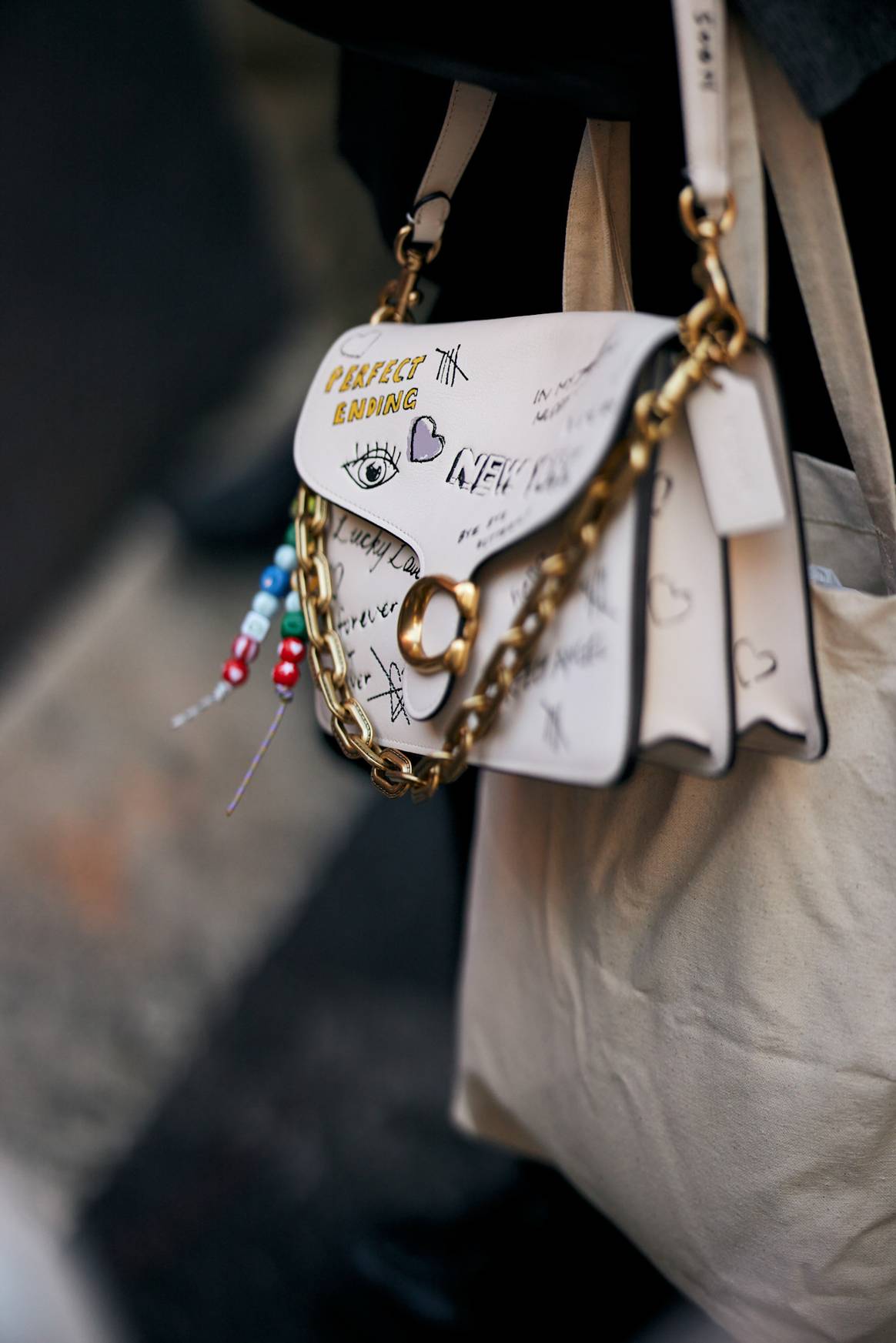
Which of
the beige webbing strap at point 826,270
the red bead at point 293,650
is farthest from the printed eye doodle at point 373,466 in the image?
the beige webbing strap at point 826,270

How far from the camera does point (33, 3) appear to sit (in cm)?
137

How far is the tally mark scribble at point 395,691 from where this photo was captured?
0.47m

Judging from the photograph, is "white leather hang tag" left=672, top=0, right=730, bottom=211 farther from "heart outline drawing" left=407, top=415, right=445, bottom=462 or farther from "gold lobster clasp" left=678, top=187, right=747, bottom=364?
"heart outline drawing" left=407, top=415, right=445, bottom=462

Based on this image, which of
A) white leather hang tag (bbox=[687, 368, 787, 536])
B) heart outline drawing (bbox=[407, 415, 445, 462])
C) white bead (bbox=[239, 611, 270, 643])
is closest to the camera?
white leather hang tag (bbox=[687, 368, 787, 536])

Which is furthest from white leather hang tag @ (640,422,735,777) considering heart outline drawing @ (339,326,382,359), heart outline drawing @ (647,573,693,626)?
heart outline drawing @ (339,326,382,359)

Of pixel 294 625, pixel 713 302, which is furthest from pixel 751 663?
pixel 294 625

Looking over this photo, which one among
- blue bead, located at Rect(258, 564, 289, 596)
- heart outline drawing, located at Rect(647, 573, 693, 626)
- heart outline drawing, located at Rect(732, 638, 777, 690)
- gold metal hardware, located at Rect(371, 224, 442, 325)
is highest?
gold metal hardware, located at Rect(371, 224, 442, 325)

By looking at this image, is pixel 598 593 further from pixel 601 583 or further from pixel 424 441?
pixel 424 441

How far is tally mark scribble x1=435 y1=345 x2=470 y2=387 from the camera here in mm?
476

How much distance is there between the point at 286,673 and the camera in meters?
0.55

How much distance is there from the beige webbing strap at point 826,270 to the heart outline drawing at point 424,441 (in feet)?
0.59

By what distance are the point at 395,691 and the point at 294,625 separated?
0.34 feet

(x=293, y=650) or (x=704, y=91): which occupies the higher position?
(x=704, y=91)

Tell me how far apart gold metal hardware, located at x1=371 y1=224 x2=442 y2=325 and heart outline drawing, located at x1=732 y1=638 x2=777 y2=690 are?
1.03 ft
